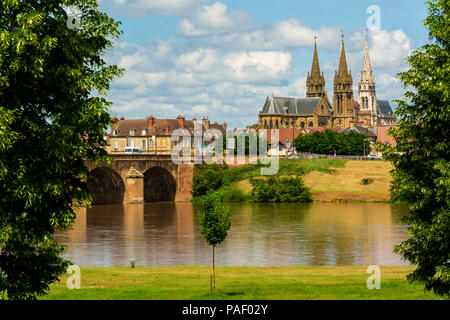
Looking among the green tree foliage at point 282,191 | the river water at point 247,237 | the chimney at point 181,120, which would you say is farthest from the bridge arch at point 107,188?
the chimney at point 181,120

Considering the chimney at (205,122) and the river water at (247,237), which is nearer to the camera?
the river water at (247,237)

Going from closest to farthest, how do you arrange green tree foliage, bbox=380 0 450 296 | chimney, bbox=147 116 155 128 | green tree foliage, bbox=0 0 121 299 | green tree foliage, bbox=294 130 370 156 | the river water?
1. green tree foliage, bbox=0 0 121 299
2. green tree foliage, bbox=380 0 450 296
3. the river water
4. chimney, bbox=147 116 155 128
5. green tree foliage, bbox=294 130 370 156

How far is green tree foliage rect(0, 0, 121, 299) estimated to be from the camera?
62.2ft

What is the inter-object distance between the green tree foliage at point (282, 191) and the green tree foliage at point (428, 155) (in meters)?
79.2

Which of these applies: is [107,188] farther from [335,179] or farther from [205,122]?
[205,122]

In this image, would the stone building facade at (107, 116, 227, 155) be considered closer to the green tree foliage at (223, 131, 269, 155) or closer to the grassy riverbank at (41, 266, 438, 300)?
the green tree foliage at (223, 131, 269, 155)

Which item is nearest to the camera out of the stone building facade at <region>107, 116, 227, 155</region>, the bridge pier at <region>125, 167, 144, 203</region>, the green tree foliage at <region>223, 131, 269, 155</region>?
the bridge pier at <region>125, 167, 144, 203</region>

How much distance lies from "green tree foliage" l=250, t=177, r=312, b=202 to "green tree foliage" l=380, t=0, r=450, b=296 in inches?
3118

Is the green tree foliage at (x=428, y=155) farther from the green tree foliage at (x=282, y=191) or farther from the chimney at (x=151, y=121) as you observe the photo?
the chimney at (x=151, y=121)

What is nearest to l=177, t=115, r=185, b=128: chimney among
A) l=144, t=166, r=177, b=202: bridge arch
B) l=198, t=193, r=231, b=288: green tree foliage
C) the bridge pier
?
l=144, t=166, r=177, b=202: bridge arch

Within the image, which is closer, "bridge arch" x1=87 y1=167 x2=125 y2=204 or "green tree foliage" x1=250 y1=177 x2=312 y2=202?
"bridge arch" x1=87 y1=167 x2=125 y2=204

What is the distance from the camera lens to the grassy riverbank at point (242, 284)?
85.1 feet

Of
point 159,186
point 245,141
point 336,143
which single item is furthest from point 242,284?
point 336,143

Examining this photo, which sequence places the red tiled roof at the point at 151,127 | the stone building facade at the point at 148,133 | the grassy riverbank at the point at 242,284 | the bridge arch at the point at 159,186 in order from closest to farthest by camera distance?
the grassy riverbank at the point at 242,284, the bridge arch at the point at 159,186, the stone building facade at the point at 148,133, the red tiled roof at the point at 151,127
